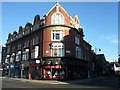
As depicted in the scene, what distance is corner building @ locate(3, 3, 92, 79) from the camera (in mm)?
43406

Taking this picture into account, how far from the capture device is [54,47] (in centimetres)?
4431

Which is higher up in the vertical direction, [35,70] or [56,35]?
[56,35]

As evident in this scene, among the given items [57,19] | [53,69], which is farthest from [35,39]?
[53,69]

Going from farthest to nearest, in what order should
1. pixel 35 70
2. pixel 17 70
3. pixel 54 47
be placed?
pixel 17 70 → pixel 35 70 → pixel 54 47

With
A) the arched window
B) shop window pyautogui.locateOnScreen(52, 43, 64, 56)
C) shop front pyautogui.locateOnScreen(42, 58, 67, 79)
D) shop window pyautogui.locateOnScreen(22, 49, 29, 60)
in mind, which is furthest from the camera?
shop window pyautogui.locateOnScreen(22, 49, 29, 60)

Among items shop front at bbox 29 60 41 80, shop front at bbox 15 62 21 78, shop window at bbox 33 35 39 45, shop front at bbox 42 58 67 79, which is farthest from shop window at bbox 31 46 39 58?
shop front at bbox 15 62 21 78

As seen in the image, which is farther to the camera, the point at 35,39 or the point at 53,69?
the point at 35,39

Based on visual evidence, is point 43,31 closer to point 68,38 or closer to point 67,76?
point 68,38

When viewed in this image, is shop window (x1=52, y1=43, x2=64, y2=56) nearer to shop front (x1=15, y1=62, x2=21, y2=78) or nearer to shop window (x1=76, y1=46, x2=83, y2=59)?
shop window (x1=76, y1=46, x2=83, y2=59)

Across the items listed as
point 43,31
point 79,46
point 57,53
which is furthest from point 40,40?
point 79,46

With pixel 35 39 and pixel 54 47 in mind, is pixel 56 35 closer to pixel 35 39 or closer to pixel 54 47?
pixel 54 47

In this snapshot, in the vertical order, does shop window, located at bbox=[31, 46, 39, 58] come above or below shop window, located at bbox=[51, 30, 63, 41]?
below

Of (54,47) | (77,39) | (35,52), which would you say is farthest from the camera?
(77,39)

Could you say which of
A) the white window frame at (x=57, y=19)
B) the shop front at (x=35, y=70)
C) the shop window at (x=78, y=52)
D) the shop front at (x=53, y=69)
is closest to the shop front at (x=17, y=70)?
the shop front at (x=35, y=70)
